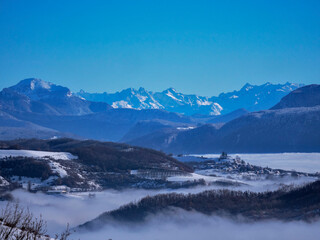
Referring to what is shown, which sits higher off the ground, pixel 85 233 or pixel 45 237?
pixel 45 237

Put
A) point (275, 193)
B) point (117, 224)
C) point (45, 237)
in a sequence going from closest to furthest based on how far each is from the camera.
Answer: point (45, 237)
point (117, 224)
point (275, 193)

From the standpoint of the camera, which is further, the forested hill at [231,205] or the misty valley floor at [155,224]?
the forested hill at [231,205]

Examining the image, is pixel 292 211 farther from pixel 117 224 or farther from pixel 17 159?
pixel 17 159

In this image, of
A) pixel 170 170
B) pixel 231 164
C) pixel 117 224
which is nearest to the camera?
pixel 117 224

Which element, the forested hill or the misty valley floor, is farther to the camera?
the forested hill

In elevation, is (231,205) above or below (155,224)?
above

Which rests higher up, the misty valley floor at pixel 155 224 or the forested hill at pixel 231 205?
the forested hill at pixel 231 205

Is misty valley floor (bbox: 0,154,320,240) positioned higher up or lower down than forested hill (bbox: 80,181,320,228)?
lower down

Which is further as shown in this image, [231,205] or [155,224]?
[231,205]

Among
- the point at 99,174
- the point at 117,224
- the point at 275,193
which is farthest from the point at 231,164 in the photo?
the point at 117,224

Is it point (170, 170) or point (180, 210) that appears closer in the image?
point (180, 210)
